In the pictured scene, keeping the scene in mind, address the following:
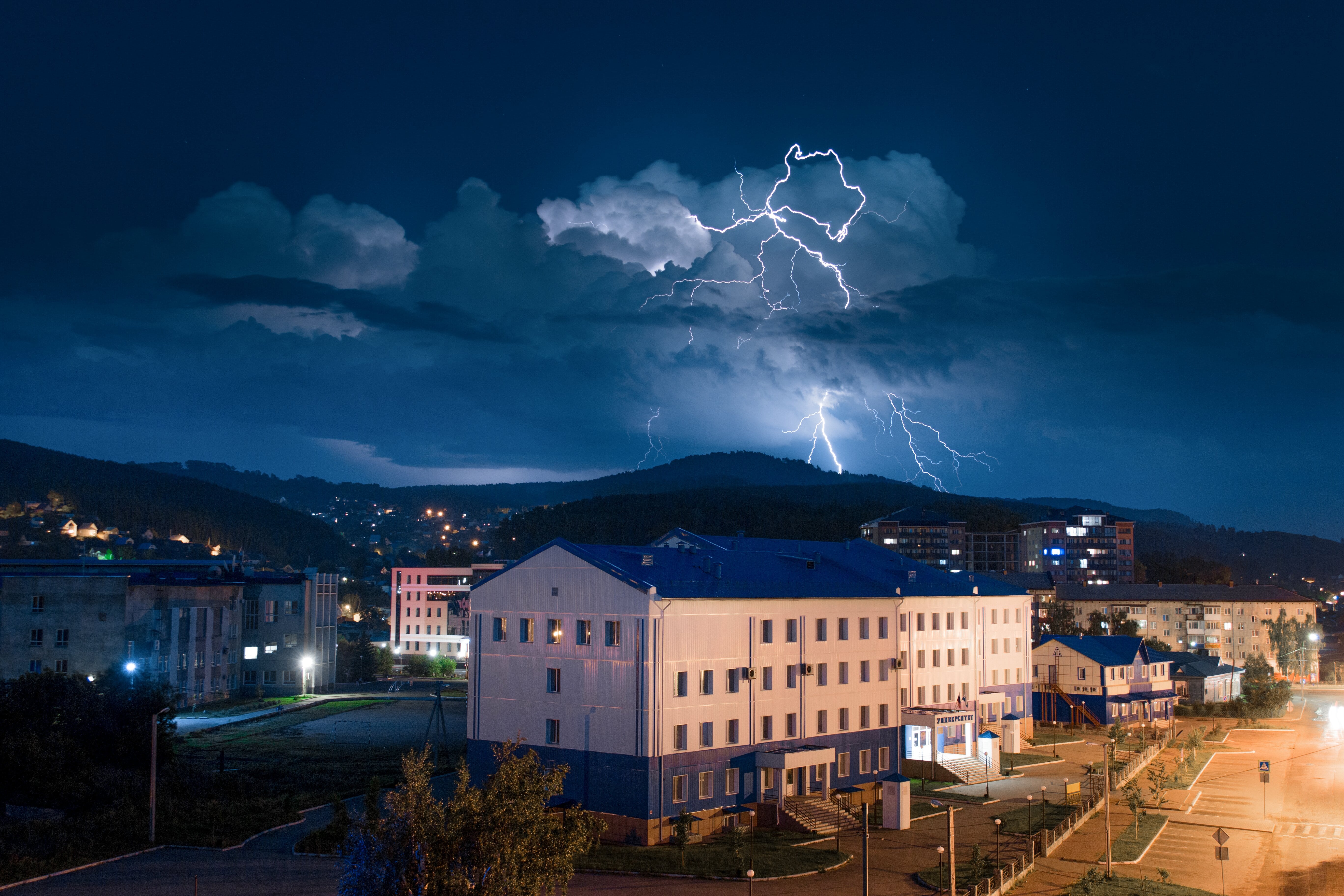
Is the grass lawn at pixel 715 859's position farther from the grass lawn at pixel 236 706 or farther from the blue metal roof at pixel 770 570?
the grass lawn at pixel 236 706

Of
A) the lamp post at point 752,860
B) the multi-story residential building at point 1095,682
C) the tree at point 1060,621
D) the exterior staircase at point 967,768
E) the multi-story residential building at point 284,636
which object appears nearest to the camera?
the lamp post at point 752,860

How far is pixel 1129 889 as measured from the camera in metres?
32.8

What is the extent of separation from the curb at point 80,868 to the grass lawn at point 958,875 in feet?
84.3

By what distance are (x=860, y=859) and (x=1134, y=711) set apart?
4984 centimetres

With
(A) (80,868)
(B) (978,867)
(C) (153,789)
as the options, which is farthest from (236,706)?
(B) (978,867)

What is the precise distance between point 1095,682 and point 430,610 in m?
87.9

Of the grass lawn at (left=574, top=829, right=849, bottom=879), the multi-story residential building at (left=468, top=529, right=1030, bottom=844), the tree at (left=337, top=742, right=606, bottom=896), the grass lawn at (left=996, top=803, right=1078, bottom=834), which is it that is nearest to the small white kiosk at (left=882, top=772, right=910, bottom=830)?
the multi-story residential building at (left=468, top=529, right=1030, bottom=844)

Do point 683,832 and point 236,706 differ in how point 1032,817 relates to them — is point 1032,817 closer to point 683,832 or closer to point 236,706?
point 683,832

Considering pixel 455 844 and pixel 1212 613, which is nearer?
pixel 455 844

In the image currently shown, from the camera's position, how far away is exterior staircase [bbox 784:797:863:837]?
139 ft

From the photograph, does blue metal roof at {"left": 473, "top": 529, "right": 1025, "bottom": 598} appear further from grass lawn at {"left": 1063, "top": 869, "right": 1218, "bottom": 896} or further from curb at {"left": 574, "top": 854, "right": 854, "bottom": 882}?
grass lawn at {"left": 1063, "top": 869, "right": 1218, "bottom": 896}

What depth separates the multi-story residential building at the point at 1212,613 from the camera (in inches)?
5394

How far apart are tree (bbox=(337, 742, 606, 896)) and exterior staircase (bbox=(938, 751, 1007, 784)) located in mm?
35967

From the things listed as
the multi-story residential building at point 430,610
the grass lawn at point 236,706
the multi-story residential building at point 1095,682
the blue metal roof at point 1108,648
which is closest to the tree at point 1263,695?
the multi-story residential building at point 1095,682
